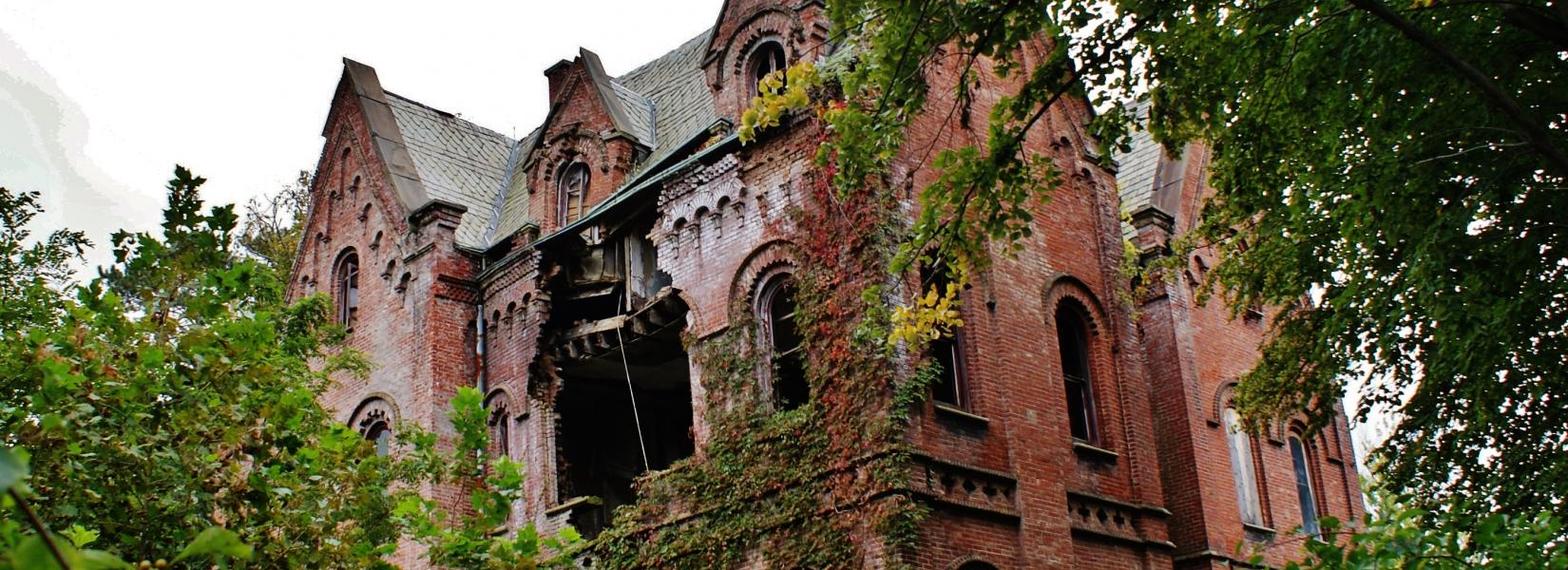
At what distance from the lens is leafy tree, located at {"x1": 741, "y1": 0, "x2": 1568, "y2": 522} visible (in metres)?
11.3

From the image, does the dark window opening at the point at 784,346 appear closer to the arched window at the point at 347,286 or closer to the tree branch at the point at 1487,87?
the tree branch at the point at 1487,87

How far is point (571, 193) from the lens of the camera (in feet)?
77.7

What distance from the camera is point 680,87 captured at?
24.6m

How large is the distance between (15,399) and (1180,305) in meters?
16.0

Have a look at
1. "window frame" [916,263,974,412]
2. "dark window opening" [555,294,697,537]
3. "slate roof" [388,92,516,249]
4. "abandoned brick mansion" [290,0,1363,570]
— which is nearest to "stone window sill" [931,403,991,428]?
"abandoned brick mansion" [290,0,1363,570]

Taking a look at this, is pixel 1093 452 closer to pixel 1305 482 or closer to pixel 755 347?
pixel 755 347

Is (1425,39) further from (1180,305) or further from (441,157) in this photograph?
(441,157)

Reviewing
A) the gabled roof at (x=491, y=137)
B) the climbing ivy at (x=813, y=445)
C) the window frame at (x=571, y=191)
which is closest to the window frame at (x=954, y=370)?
the climbing ivy at (x=813, y=445)

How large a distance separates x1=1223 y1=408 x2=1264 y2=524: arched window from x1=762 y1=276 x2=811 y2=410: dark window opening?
23.2ft

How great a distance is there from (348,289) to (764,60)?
32.8ft

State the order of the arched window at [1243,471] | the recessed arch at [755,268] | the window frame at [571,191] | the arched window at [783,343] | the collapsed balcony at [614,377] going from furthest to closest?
the window frame at [571,191]
the arched window at [1243,471]
the collapsed balcony at [614,377]
the recessed arch at [755,268]
the arched window at [783,343]

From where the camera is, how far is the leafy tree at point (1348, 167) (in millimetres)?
11266

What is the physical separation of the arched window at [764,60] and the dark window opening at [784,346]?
3.13m

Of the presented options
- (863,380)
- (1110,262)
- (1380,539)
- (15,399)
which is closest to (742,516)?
(863,380)
